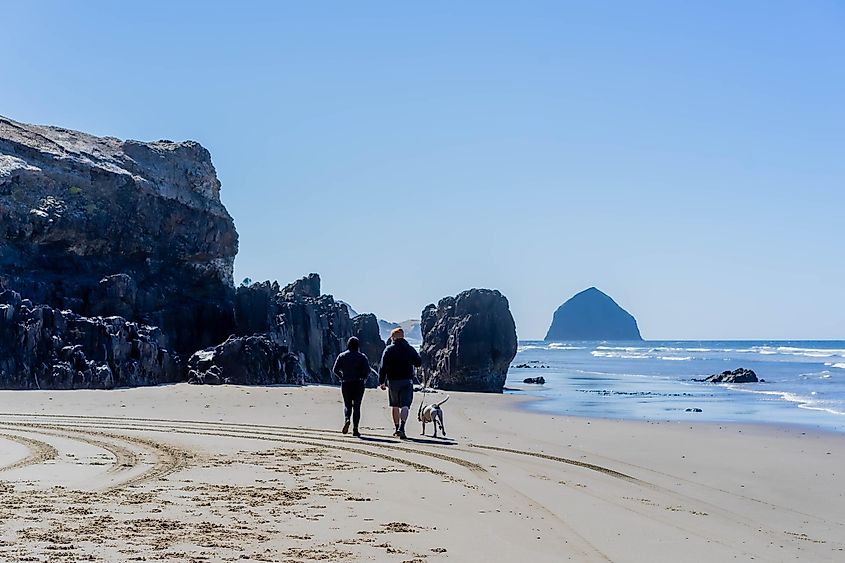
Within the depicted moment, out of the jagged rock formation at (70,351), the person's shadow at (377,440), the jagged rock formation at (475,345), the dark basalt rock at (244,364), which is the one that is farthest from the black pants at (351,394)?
the jagged rock formation at (475,345)

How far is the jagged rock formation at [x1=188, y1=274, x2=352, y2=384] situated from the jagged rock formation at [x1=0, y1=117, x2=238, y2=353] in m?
1.37

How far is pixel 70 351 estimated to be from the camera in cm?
2741

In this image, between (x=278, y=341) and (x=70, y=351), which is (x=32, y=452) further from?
(x=278, y=341)

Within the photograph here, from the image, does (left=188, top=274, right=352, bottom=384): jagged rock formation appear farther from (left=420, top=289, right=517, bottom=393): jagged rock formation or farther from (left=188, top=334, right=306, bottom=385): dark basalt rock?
(left=420, top=289, right=517, bottom=393): jagged rock formation

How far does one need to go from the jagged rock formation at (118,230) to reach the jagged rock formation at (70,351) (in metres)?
2.36

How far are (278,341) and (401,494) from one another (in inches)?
1121

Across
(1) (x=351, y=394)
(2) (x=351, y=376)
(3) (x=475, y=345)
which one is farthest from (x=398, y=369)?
(3) (x=475, y=345)

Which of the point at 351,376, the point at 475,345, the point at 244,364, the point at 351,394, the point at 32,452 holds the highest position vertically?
the point at 475,345

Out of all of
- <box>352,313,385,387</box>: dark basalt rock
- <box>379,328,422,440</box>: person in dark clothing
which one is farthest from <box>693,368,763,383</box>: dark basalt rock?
<box>379,328,422,440</box>: person in dark clothing

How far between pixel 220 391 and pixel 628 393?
58.2 feet

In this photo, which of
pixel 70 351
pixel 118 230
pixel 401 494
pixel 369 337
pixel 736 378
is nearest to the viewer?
pixel 401 494

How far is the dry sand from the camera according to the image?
6512 millimetres

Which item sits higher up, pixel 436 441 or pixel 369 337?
pixel 369 337

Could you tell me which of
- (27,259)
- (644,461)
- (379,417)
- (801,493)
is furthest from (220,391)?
(801,493)
